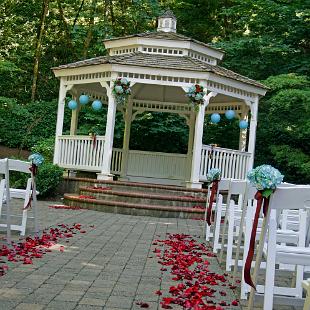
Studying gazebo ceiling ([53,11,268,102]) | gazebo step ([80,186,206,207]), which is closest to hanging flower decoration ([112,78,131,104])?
gazebo ceiling ([53,11,268,102])

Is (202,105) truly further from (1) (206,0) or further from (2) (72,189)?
(1) (206,0)

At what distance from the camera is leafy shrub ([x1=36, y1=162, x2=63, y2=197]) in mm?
13633

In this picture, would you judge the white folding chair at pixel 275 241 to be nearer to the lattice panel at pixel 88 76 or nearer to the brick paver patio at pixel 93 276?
the brick paver patio at pixel 93 276

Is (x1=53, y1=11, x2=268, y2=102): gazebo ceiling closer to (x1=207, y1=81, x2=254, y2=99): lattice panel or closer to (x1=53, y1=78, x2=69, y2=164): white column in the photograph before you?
(x1=207, y1=81, x2=254, y2=99): lattice panel

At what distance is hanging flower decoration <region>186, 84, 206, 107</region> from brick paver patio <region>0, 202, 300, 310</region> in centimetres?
577

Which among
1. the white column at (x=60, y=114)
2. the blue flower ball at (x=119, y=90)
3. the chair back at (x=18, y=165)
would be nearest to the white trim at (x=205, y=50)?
the blue flower ball at (x=119, y=90)

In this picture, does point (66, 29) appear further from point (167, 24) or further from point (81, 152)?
point (81, 152)

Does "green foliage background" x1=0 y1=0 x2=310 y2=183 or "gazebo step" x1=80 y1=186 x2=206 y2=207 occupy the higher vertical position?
"green foliage background" x1=0 y1=0 x2=310 y2=183

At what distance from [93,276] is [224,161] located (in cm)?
967

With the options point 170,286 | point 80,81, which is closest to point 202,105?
point 80,81

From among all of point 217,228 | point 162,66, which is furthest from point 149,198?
point 217,228

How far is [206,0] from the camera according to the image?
24.2 m

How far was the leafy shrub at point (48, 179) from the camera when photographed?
13633 mm

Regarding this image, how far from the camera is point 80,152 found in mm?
14391
